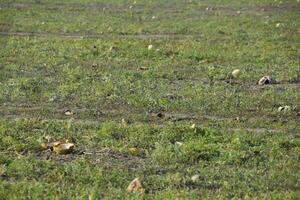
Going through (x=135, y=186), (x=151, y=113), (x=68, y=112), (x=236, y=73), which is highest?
(x=135, y=186)

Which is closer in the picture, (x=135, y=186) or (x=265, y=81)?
(x=135, y=186)

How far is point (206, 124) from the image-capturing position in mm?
9375

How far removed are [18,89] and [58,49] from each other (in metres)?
4.85

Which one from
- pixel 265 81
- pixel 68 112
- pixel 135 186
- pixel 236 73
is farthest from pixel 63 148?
pixel 236 73

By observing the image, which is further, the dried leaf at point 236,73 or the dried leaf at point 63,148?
the dried leaf at point 236,73

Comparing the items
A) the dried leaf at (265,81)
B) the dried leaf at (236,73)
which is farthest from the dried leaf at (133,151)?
the dried leaf at (236,73)

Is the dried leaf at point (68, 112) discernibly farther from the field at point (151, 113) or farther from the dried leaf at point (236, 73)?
the dried leaf at point (236, 73)

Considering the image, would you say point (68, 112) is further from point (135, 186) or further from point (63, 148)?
point (135, 186)

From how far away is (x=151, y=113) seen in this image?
393 inches

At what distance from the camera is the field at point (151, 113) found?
6969mm

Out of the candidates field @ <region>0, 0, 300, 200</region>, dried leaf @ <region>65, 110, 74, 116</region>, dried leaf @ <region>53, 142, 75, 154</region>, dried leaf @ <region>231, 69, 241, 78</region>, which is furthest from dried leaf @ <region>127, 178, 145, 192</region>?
dried leaf @ <region>231, 69, 241, 78</region>

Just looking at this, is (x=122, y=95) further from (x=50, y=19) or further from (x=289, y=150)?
(x=50, y=19)

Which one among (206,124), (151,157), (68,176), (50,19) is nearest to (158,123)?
(206,124)

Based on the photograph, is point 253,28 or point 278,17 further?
point 278,17
